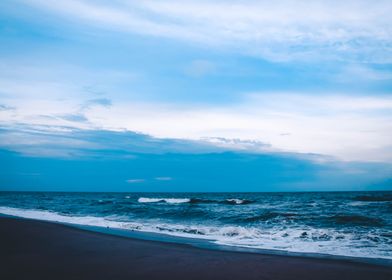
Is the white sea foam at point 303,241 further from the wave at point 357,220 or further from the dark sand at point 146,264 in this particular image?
the wave at point 357,220

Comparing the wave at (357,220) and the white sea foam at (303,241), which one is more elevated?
the wave at (357,220)

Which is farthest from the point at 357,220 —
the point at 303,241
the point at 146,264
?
the point at 146,264

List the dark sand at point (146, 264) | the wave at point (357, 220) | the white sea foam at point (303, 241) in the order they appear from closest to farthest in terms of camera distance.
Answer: the dark sand at point (146, 264) < the white sea foam at point (303, 241) < the wave at point (357, 220)

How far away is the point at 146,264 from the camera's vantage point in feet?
19.6

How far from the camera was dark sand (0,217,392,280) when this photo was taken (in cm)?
521

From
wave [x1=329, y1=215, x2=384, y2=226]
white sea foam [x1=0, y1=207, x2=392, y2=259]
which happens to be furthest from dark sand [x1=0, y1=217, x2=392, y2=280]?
wave [x1=329, y1=215, x2=384, y2=226]

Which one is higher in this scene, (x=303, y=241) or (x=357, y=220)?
(x=357, y=220)

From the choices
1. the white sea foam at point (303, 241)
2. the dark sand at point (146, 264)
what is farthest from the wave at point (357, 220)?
the dark sand at point (146, 264)

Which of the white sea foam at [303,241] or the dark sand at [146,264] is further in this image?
the white sea foam at [303,241]

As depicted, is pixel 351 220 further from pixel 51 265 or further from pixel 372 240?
pixel 51 265

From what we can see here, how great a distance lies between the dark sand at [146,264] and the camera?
17.1 ft

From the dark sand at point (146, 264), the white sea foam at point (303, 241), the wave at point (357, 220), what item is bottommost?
the white sea foam at point (303, 241)

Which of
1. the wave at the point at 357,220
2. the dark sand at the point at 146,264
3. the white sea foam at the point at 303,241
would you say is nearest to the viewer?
the dark sand at the point at 146,264

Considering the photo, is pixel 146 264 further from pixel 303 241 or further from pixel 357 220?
pixel 357 220
